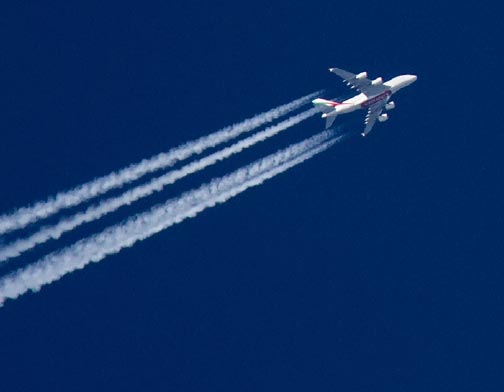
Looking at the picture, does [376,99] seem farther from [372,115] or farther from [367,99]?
[372,115]

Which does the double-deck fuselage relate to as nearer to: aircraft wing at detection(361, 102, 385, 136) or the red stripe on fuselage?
the red stripe on fuselage

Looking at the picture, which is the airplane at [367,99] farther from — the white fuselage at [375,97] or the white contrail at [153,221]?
the white contrail at [153,221]

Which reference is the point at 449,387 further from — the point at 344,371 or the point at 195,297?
the point at 195,297

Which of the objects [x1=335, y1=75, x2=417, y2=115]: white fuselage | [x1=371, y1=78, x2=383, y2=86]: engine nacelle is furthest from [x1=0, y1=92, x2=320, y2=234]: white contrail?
[x1=371, y1=78, x2=383, y2=86]: engine nacelle

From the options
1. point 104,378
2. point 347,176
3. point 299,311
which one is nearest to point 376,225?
point 347,176

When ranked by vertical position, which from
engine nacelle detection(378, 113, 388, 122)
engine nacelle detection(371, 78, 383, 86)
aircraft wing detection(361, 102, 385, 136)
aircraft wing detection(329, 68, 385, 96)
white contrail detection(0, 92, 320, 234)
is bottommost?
engine nacelle detection(378, 113, 388, 122)

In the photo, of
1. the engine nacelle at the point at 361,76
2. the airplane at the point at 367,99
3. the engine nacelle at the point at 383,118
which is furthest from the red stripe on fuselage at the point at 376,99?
the engine nacelle at the point at 361,76

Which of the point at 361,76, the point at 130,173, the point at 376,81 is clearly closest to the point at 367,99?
the point at 376,81

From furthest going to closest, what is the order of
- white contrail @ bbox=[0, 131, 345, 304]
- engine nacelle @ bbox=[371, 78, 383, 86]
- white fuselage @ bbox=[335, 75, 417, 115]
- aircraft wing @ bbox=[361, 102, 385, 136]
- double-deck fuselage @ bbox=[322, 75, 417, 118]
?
1. aircraft wing @ bbox=[361, 102, 385, 136]
2. white fuselage @ bbox=[335, 75, 417, 115]
3. double-deck fuselage @ bbox=[322, 75, 417, 118]
4. engine nacelle @ bbox=[371, 78, 383, 86]
5. white contrail @ bbox=[0, 131, 345, 304]
